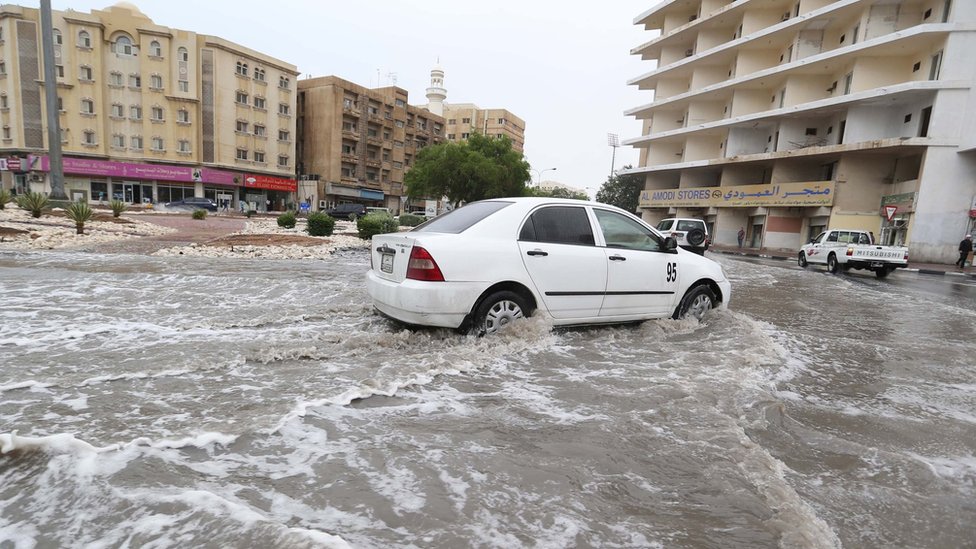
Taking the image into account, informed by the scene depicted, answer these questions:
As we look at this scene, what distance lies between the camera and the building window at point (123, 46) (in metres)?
45.7

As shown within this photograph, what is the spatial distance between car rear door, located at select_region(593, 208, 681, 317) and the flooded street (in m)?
0.28

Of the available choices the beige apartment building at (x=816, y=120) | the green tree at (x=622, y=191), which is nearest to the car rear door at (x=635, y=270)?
the beige apartment building at (x=816, y=120)

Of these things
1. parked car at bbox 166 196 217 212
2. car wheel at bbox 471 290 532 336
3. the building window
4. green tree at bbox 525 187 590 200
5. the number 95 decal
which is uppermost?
the building window

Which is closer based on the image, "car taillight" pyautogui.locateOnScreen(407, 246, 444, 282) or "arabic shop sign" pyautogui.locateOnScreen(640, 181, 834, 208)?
"car taillight" pyautogui.locateOnScreen(407, 246, 444, 282)

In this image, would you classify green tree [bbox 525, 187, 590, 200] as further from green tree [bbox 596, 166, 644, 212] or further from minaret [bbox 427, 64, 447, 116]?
minaret [bbox 427, 64, 447, 116]

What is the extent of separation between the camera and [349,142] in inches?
2371

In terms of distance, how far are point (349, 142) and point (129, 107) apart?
840 inches

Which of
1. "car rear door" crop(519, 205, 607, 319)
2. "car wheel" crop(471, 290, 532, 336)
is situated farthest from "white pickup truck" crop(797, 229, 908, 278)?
"car wheel" crop(471, 290, 532, 336)

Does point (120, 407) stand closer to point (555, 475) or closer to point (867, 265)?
point (555, 475)

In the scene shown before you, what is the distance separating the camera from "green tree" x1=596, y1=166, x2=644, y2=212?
197ft

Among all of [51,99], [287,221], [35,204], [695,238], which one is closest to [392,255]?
[695,238]

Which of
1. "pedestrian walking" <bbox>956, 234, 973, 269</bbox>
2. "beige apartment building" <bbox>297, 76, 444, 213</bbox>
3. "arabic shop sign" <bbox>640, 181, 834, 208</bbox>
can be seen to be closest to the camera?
"pedestrian walking" <bbox>956, 234, 973, 269</bbox>

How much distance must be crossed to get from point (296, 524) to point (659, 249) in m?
4.82

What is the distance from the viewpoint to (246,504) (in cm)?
219
